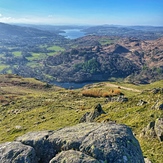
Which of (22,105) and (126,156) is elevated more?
(126,156)

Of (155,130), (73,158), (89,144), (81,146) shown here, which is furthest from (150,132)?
(73,158)

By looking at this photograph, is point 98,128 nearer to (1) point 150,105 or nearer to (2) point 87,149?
(2) point 87,149

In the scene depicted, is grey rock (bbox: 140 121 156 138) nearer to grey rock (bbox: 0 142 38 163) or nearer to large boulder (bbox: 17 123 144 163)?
large boulder (bbox: 17 123 144 163)

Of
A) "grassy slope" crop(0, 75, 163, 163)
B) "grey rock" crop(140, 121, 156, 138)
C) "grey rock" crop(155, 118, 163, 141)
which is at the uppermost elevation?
"grey rock" crop(155, 118, 163, 141)

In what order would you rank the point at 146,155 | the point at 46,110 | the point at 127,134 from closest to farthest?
the point at 127,134 < the point at 146,155 < the point at 46,110

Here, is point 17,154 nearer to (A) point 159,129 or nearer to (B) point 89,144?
(B) point 89,144

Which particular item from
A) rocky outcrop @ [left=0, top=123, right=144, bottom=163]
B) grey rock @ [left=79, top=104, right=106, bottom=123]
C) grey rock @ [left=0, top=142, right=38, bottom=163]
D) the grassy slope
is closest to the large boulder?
rocky outcrop @ [left=0, top=123, right=144, bottom=163]

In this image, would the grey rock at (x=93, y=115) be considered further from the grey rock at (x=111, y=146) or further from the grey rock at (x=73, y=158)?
the grey rock at (x=73, y=158)

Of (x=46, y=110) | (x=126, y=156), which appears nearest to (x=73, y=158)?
(x=126, y=156)
